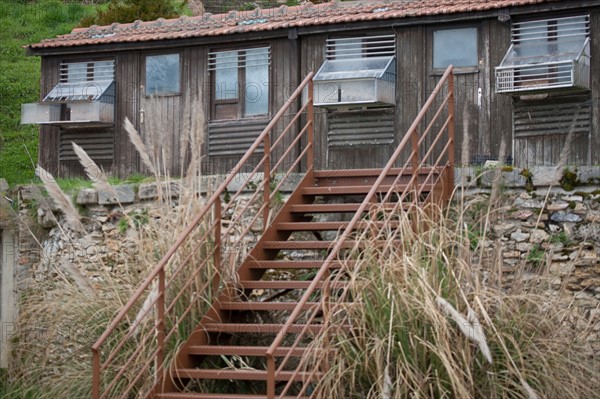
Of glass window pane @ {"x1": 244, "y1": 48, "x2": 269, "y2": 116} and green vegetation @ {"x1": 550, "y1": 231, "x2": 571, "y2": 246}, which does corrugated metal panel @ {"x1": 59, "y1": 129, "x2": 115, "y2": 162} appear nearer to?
glass window pane @ {"x1": 244, "y1": 48, "x2": 269, "y2": 116}

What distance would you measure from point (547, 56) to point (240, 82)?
190 inches

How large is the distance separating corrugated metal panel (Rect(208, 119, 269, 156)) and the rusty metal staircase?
5556 mm

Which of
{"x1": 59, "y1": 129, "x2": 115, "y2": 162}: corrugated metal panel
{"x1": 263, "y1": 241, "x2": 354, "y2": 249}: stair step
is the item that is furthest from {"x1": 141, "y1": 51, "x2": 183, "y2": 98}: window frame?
{"x1": 263, "y1": 241, "x2": 354, "y2": 249}: stair step

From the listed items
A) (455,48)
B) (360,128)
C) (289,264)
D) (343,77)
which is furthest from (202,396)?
(455,48)

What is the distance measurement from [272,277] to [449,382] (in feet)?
12.8

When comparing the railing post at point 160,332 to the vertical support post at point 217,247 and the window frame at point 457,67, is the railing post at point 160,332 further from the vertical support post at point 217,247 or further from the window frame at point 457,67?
the window frame at point 457,67

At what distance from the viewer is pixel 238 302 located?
1020cm

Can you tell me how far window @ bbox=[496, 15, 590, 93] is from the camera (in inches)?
576

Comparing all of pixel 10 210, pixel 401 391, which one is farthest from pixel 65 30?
pixel 401 391

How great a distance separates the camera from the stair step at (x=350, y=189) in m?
10.9

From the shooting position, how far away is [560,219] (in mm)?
10938

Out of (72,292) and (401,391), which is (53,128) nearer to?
(72,292)

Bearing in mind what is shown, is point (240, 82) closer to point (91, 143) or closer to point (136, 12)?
point (91, 143)

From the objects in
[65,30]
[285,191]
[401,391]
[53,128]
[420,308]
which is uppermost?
[65,30]
